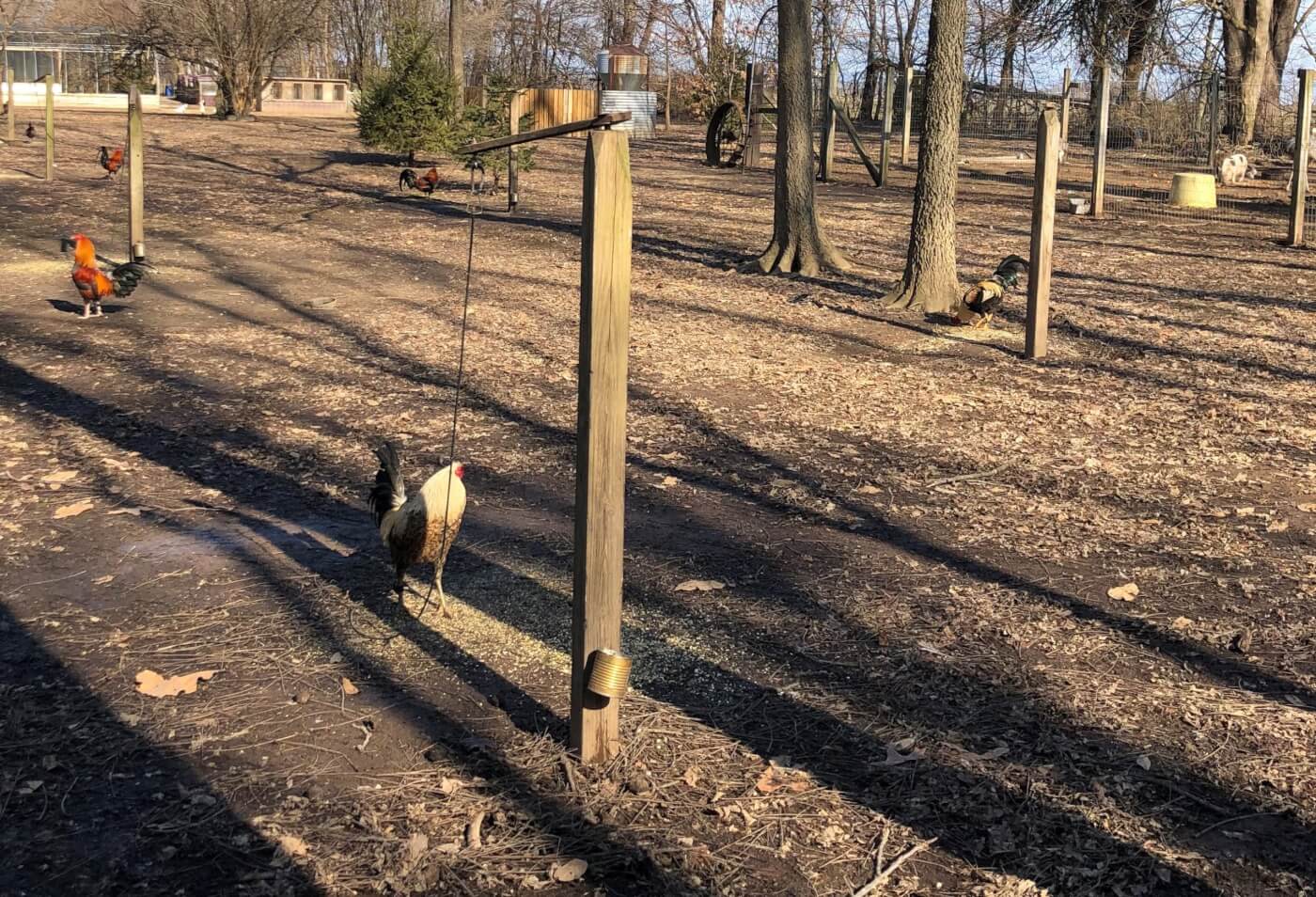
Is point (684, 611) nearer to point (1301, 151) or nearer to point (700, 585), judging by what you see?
point (700, 585)

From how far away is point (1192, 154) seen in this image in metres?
22.0

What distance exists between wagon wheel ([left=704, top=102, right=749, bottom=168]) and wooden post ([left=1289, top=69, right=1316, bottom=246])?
10.7 meters

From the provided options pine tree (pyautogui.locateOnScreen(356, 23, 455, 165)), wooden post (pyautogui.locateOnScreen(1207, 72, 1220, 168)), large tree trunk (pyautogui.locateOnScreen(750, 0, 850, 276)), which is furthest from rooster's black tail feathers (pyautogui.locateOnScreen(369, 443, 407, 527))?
wooden post (pyautogui.locateOnScreen(1207, 72, 1220, 168))

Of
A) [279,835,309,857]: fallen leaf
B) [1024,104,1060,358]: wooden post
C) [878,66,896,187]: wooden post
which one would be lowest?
[279,835,309,857]: fallen leaf

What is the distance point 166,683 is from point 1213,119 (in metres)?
21.6

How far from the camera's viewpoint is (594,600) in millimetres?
3637

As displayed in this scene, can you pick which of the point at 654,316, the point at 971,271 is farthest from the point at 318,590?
the point at 971,271

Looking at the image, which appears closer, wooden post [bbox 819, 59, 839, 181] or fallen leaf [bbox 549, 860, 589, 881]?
fallen leaf [bbox 549, 860, 589, 881]

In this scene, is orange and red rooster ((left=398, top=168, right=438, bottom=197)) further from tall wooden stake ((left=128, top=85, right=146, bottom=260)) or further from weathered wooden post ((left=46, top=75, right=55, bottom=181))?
tall wooden stake ((left=128, top=85, right=146, bottom=260))

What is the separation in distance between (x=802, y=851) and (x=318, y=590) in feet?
7.95

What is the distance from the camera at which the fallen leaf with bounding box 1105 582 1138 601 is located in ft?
16.5

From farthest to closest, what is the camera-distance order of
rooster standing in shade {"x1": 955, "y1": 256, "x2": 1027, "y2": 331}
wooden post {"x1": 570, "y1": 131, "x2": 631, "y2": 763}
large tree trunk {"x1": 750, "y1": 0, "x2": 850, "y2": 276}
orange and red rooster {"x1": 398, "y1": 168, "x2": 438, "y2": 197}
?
orange and red rooster {"x1": 398, "y1": 168, "x2": 438, "y2": 197}, large tree trunk {"x1": 750, "y1": 0, "x2": 850, "y2": 276}, rooster standing in shade {"x1": 955, "y1": 256, "x2": 1027, "y2": 331}, wooden post {"x1": 570, "y1": 131, "x2": 631, "y2": 763}

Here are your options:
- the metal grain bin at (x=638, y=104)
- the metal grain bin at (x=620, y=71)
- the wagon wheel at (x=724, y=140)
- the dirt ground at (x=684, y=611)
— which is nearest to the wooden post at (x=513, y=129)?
the dirt ground at (x=684, y=611)

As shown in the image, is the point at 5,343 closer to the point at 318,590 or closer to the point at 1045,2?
the point at 318,590
